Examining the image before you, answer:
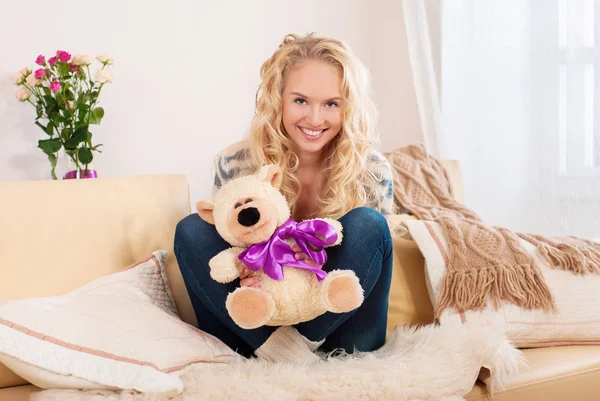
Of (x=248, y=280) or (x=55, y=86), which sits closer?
(x=248, y=280)

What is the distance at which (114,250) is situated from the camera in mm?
1468

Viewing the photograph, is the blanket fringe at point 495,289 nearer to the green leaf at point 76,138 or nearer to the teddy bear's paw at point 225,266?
the teddy bear's paw at point 225,266

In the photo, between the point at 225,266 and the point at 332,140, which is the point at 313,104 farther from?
the point at 225,266

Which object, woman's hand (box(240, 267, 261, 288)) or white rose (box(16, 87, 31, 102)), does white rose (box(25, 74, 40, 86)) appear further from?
woman's hand (box(240, 267, 261, 288))

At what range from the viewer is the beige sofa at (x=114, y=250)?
1315 millimetres

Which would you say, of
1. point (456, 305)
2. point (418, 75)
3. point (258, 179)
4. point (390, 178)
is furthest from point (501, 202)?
point (258, 179)

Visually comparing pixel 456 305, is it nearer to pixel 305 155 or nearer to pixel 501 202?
pixel 305 155

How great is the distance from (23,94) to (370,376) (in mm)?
1541

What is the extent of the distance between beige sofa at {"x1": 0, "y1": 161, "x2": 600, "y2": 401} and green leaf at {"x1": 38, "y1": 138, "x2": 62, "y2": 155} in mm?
726

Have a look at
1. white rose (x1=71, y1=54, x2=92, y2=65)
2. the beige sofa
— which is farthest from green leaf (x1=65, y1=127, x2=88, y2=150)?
the beige sofa

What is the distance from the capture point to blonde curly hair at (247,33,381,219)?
158 cm

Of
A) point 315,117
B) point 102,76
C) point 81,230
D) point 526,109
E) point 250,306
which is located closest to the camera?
point 250,306

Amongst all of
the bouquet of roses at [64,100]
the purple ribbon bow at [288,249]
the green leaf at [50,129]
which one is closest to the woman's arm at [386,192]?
the purple ribbon bow at [288,249]

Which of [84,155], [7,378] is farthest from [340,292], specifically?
[84,155]
